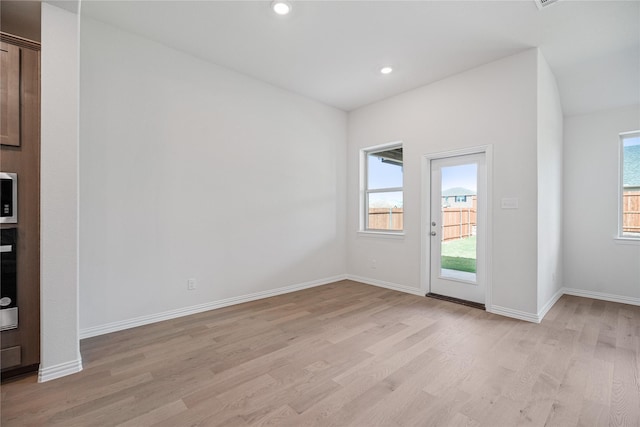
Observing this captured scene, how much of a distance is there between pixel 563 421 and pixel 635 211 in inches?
155

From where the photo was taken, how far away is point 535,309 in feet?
10.1

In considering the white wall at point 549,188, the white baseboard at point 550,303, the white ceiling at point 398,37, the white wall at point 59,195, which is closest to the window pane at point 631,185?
the white ceiling at point 398,37

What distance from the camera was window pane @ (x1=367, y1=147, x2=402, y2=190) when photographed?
15.2 feet

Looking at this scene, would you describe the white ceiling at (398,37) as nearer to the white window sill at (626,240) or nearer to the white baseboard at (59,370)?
the white window sill at (626,240)

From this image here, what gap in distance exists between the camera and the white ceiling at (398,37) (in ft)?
8.38

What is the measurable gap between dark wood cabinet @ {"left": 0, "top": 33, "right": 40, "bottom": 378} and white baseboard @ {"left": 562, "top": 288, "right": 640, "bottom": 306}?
246 inches

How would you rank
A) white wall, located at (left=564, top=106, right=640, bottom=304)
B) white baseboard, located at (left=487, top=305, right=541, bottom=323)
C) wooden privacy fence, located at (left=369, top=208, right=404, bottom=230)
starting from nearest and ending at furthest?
white baseboard, located at (left=487, top=305, right=541, bottom=323), white wall, located at (left=564, top=106, right=640, bottom=304), wooden privacy fence, located at (left=369, top=208, right=404, bottom=230)

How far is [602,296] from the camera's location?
4012mm

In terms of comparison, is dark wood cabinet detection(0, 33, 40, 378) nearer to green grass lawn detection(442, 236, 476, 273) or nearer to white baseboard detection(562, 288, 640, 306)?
green grass lawn detection(442, 236, 476, 273)

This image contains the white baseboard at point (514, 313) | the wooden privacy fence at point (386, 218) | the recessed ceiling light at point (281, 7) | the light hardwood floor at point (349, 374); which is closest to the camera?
the light hardwood floor at point (349, 374)

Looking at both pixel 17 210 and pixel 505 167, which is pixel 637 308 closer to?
pixel 505 167

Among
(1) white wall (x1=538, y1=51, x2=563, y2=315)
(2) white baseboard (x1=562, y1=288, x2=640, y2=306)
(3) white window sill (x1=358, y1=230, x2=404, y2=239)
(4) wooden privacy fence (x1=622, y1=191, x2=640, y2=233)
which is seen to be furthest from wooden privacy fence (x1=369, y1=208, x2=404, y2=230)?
(4) wooden privacy fence (x1=622, y1=191, x2=640, y2=233)

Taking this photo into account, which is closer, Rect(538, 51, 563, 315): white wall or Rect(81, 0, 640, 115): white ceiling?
Rect(81, 0, 640, 115): white ceiling

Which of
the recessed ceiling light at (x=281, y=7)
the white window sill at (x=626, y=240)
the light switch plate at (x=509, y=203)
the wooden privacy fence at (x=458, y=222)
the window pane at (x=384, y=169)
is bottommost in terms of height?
the white window sill at (x=626, y=240)
